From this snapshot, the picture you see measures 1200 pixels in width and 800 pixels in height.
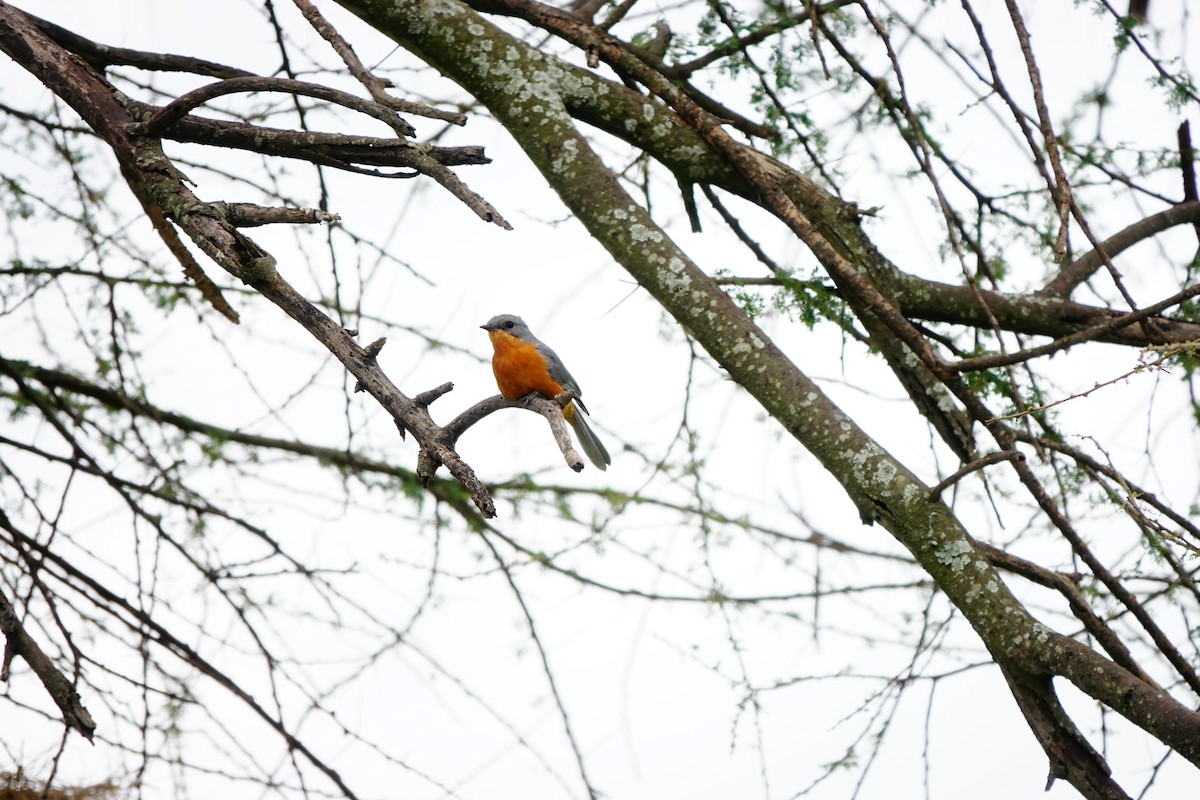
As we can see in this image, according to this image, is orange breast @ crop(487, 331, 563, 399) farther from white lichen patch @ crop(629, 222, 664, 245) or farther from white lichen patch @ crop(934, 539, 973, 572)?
white lichen patch @ crop(934, 539, 973, 572)

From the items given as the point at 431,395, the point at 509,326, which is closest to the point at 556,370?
the point at 509,326

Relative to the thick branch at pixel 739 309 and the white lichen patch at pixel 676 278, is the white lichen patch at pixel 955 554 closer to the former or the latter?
the thick branch at pixel 739 309

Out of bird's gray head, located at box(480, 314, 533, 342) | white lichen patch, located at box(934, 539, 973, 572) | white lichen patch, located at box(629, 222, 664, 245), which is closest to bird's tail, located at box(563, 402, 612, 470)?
bird's gray head, located at box(480, 314, 533, 342)

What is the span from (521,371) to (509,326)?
438 millimetres

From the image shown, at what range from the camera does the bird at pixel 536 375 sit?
15.3 ft

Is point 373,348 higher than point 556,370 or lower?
lower

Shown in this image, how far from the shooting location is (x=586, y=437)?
189 inches

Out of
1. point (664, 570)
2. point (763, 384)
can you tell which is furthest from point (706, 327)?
point (664, 570)

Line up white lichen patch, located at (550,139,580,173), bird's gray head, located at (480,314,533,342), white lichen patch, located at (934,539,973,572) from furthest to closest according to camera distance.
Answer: bird's gray head, located at (480,314,533,342), white lichen patch, located at (550,139,580,173), white lichen patch, located at (934,539,973,572)

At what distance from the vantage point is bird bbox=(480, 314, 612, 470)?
4.67m

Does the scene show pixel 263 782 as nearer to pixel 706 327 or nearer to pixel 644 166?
pixel 706 327

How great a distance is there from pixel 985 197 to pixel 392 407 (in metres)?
3.02

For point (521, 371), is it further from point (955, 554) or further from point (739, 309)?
point (955, 554)

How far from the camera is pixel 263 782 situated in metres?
3.49
